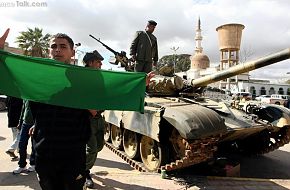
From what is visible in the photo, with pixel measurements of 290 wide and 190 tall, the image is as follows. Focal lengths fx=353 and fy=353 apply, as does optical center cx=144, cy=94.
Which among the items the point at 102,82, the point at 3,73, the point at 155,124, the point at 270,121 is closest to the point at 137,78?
the point at 102,82

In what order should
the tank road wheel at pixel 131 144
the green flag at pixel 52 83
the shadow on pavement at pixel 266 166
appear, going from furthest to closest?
the tank road wheel at pixel 131 144 < the shadow on pavement at pixel 266 166 < the green flag at pixel 52 83

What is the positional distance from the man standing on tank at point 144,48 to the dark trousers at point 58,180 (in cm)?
566

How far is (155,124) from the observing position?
606cm

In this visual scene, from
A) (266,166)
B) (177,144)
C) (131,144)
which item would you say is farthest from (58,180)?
(266,166)

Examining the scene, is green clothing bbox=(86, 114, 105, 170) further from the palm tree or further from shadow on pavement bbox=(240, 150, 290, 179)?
the palm tree

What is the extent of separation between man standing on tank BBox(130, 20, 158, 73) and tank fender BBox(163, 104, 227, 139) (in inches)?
104

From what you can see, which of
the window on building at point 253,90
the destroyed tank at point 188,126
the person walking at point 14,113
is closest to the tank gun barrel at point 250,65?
the destroyed tank at point 188,126

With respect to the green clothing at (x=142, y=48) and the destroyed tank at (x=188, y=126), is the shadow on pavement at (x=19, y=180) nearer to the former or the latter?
the destroyed tank at (x=188, y=126)

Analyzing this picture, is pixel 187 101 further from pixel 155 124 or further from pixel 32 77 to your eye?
pixel 32 77

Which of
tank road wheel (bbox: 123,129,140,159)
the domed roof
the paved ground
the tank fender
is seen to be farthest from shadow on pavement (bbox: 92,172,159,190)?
the domed roof

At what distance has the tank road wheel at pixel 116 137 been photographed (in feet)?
27.7

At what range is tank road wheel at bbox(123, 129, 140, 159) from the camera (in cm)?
735

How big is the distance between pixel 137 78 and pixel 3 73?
1308 millimetres

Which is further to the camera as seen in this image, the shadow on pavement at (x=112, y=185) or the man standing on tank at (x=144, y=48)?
Answer: the man standing on tank at (x=144, y=48)
